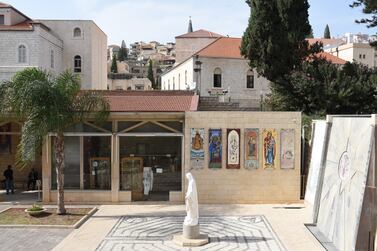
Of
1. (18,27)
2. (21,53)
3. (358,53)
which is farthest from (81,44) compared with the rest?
(358,53)

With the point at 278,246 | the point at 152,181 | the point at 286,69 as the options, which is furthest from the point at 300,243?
the point at 286,69

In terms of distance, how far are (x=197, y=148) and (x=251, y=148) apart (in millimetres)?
2355

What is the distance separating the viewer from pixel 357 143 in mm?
13000

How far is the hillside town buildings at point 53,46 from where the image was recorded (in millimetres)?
51375

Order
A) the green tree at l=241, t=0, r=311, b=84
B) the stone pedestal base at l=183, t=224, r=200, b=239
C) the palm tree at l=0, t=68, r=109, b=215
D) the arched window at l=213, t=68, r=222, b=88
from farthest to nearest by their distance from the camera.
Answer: the arched window at l=213, t=68, r=222, b=88 < the green tree at l=241, t=0, r=311, b=84 < the palm tree at l=0, t=68, r=109, b=215 < the stone pedestal base at l=183, t=224, r=200, b=239

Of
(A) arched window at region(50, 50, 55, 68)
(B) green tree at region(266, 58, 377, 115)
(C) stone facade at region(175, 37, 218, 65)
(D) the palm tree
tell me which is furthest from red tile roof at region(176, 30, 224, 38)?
(D) the palm tree

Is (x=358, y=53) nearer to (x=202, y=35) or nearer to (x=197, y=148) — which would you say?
(x=202, y=35)

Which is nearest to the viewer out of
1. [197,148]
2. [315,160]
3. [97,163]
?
[315,160]

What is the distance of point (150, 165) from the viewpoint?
71.5ft

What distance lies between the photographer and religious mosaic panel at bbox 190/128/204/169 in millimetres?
21266

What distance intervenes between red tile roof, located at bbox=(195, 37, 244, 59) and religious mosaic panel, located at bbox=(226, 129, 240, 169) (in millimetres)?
38722

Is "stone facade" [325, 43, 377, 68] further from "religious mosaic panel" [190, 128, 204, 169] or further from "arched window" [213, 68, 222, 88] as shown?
"religious mosaic panel" [190, 128, 204, 169]

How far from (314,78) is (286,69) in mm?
3009

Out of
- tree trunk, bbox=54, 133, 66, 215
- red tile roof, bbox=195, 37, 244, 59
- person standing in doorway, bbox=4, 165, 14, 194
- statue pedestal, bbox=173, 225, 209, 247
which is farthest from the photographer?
red tile roof, bbox=195, 37, 244, 59
